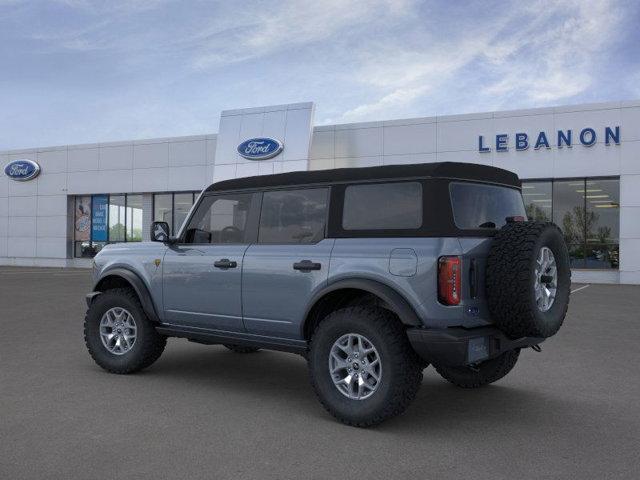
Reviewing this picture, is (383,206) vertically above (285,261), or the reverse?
(383,206)

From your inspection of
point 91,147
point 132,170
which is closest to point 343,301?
point 132,170

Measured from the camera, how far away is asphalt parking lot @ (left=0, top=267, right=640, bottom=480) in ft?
12.4

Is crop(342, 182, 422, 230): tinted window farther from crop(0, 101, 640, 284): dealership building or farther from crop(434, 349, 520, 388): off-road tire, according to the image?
crop(0, 101, 640, 284): dealership building

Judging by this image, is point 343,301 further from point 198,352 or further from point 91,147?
point 91,147

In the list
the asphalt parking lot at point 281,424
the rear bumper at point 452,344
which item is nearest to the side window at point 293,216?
the rear bumper at point 452,344

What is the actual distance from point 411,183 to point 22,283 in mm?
17253

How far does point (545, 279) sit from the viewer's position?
15.6ft

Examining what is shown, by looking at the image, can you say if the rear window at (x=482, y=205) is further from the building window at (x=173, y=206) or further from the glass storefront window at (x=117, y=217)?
the glass storefront window at (x=117, y=217)

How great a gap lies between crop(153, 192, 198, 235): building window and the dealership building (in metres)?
0.05

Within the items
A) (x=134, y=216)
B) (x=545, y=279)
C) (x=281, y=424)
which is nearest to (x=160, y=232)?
(x=281, y=424)

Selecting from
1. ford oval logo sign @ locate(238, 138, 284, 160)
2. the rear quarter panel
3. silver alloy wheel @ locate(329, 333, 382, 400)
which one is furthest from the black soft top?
ford oval logo sign @ locate(238, 138, 284, 160)

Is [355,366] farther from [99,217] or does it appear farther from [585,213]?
[99,217]

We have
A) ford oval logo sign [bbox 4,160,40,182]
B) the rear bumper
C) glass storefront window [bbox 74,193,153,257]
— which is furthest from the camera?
ford oval logo sign [bbox 4,160,40,182]

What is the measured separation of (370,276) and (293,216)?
104 centimetres
